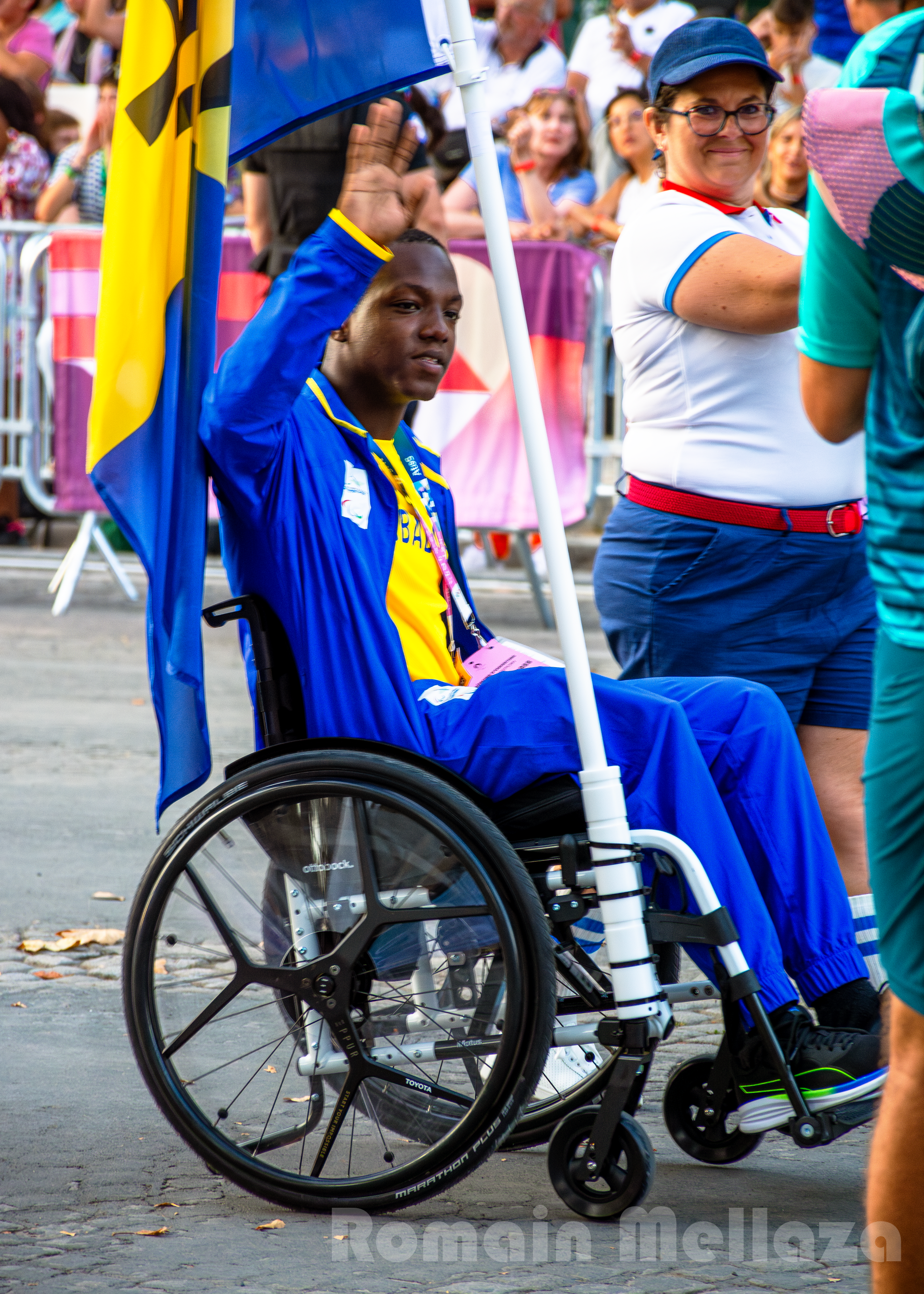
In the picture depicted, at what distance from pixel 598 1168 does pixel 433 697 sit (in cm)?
84

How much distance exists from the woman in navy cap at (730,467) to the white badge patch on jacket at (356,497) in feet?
2.35

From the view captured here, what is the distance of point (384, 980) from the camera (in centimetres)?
291

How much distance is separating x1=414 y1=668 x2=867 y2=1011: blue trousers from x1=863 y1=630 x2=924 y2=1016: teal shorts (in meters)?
0.93

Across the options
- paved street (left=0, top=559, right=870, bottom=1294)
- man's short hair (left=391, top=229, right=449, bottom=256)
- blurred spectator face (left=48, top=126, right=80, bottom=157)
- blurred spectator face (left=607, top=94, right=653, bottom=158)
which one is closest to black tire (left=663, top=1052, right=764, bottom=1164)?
paved street (left=0, top=559, right=870, bottom=1294)

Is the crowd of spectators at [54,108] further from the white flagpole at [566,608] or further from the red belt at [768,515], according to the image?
the white flagpole at [566,608]

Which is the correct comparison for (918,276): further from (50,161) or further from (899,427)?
(50,161)

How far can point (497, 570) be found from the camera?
1012 centimetres

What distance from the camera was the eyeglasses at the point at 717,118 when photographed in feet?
11.5

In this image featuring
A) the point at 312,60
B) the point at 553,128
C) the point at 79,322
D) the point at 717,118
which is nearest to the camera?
the point at 312,60

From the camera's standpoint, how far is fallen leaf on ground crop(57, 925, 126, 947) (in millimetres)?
4305

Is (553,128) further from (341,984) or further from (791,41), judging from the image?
(341,984)

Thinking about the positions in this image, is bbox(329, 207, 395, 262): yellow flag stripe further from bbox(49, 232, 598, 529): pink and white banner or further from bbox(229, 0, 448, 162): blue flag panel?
bbox(49, 232, 598, 529): pink and white banner

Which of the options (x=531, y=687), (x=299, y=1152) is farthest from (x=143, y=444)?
(x=299, y=1152)

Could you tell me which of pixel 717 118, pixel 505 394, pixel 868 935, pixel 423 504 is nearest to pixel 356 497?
pixel 423 504
